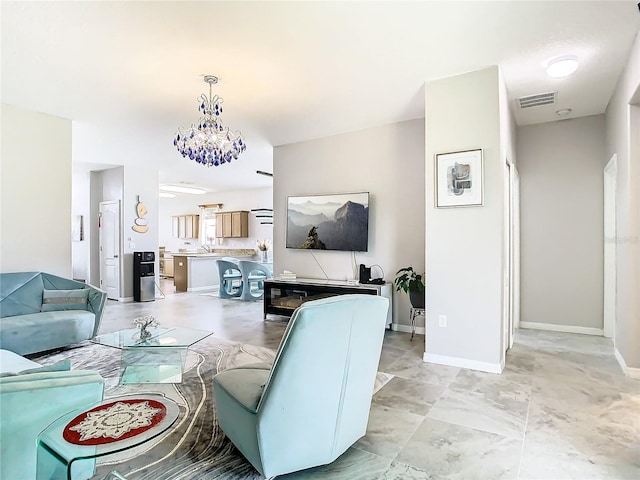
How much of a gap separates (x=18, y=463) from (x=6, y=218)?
394cm

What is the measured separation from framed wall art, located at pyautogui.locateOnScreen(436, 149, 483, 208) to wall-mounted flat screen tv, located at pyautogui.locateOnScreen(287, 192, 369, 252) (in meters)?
1.58

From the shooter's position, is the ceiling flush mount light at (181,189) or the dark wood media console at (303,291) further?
the ceiling flush mount light at (181,189)

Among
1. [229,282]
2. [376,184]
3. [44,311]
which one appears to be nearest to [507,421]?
[376,184]

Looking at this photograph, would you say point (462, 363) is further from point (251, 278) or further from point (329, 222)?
point (251, 278)

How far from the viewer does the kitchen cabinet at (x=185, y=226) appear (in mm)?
11703

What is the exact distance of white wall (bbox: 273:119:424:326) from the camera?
480cm

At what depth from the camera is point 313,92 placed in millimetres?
3861

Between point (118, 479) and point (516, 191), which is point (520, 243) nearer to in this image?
point (516, 191)

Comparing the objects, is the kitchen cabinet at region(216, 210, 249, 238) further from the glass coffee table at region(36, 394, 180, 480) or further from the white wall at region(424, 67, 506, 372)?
the glass coffee table at region(36, 394, 180, 480)

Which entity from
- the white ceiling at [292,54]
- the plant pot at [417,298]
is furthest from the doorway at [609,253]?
the plant pot at [417,298]

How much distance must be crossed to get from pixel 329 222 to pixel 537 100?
2938 millimetres

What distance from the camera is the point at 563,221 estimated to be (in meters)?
4.87

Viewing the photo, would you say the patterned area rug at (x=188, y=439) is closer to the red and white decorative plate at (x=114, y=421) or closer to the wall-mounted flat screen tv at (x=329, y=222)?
the red and white decorative plate at (x=114, y=421)

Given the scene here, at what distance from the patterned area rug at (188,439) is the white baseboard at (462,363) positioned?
63cm
